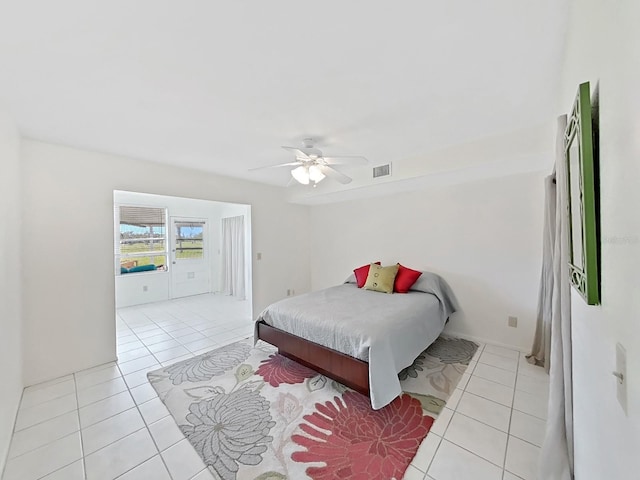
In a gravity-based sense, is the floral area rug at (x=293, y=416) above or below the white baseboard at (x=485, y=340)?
below

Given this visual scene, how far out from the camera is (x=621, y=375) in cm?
56

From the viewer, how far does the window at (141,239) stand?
16.9ft

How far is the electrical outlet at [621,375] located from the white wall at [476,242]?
110 inches

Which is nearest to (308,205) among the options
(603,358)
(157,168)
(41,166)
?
(157,168)

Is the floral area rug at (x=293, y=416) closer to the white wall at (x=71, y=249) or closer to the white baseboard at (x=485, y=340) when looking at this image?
the white baseboard at (x=485, y=340)

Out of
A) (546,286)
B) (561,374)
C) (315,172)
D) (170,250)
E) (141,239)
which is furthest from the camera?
(170,250)

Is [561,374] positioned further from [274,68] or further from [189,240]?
[189,240]

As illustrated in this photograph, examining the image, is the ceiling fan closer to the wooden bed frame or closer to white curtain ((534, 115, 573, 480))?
white curtain ((534, 115, 573, 480))

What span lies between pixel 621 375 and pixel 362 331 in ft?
5.37

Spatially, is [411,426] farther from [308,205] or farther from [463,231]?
[308,205]

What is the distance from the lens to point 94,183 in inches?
107

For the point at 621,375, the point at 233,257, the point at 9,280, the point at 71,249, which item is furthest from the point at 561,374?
the point at 233,257

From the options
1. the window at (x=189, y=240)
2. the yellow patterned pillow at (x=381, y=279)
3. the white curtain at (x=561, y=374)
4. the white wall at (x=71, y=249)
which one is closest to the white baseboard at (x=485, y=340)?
the yellow patterned pillow at (x=381, y=279)

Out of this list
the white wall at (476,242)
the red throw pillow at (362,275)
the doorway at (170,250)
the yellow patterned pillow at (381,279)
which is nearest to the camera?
the white wall at (476,242)
